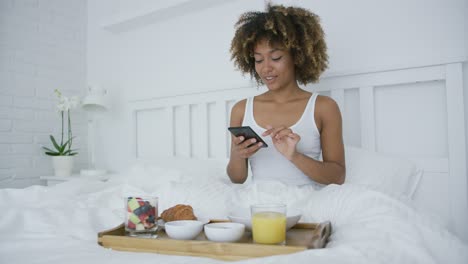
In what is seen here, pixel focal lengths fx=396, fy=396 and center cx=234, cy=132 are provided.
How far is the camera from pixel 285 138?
1116mm

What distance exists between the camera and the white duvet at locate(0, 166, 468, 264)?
63 cm

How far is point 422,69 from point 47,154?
198 centimetres

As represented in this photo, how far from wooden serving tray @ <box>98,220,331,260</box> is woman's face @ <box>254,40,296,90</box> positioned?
2.20 ft

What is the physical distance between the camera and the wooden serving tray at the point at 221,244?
627 millimetres

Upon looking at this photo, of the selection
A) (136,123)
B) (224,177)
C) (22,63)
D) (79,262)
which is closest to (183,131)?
(136,123)

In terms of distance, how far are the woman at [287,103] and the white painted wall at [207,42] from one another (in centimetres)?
24

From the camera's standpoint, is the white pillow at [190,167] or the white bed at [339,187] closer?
the white bed at [339,187]

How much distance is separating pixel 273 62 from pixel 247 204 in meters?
0.56

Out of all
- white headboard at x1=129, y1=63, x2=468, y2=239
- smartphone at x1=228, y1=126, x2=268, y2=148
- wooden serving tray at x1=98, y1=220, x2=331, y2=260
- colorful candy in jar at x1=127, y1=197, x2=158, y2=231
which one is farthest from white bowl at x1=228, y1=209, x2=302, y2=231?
white headboard at x1=129, y1=63, x2=468, y2=239

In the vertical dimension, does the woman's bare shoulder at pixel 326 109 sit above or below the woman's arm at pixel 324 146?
above

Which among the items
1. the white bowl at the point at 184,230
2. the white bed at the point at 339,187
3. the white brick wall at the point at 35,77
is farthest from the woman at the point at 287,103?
the white brick wall at the point at 35,77

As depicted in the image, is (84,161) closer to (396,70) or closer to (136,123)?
(136,123)

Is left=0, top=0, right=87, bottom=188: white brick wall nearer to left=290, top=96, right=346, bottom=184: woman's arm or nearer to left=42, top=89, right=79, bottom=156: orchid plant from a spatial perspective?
left=42, top=89, right=79, bottom=156: orchid plant

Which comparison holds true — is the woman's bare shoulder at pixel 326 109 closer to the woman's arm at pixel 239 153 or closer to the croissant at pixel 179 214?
the woman's arm at pixel 239 153
